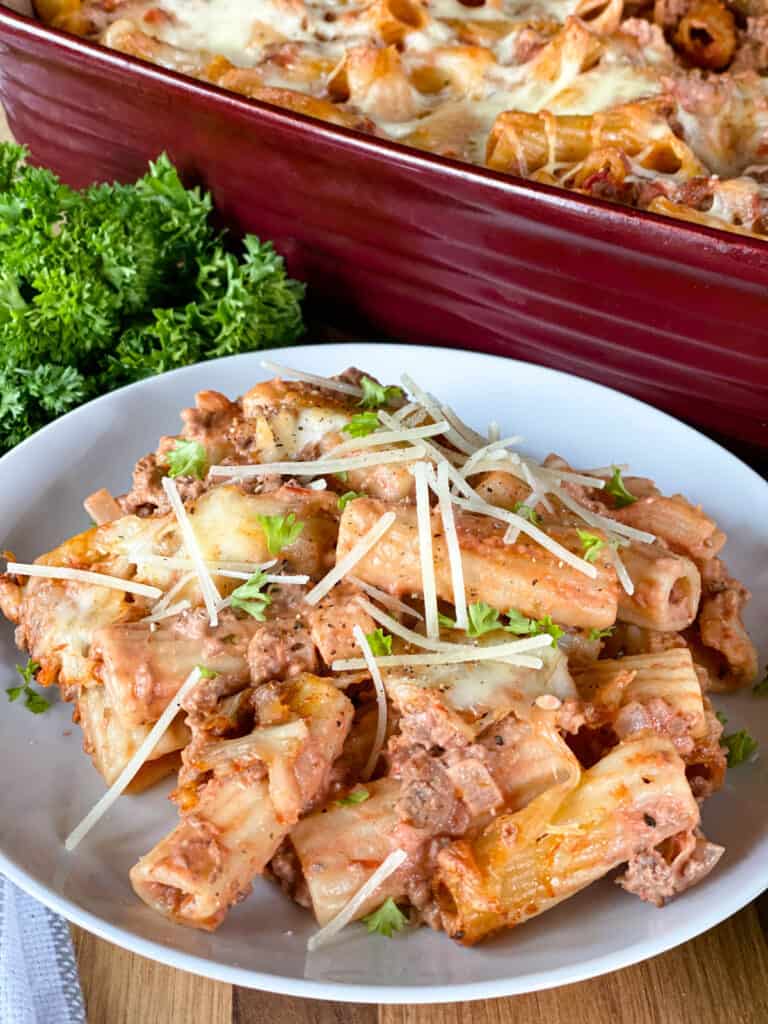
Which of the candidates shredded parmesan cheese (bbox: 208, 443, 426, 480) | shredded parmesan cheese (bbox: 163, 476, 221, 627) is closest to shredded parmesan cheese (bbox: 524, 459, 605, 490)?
shredded parmesan cheese (bbox: 208, 443, 426, 480)

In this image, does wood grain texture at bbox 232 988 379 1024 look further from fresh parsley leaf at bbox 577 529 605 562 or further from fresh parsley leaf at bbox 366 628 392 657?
fresh parsley leaf at bbox 577 529 605 562

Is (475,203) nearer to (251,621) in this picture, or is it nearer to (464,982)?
(251,621)

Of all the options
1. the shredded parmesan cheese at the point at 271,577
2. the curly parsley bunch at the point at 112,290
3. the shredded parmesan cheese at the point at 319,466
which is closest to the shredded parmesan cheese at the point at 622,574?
the shredded parmesan cheese at the point at 319,466

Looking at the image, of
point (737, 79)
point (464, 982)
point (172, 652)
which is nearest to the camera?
point (464, 982)

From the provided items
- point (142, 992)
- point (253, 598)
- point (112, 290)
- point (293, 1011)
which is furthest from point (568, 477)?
point (112, 290)

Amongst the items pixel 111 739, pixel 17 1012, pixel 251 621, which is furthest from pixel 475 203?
pixel 17 1012

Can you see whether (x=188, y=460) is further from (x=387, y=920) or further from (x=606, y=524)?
(x=387, y=920)
